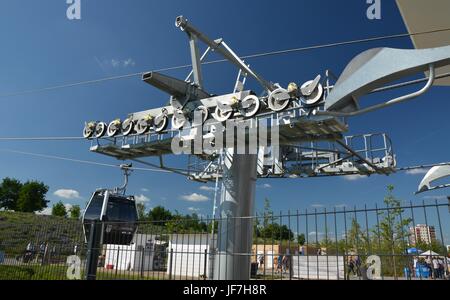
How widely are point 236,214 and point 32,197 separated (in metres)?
79.5

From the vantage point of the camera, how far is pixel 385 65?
18.7 ft

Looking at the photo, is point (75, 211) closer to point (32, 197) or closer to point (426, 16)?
point (32, 197)

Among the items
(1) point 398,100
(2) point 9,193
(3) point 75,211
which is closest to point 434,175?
(1) point 398,100

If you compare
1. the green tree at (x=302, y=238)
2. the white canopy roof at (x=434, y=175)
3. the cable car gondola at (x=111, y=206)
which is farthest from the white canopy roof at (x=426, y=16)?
the cable car gondola at (x=111, y=206)

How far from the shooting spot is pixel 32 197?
76.0 metres

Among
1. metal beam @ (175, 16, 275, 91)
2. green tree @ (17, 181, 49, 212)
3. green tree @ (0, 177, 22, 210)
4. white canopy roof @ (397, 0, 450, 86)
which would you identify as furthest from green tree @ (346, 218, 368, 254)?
green tree @ (0, 177, 22, 210)

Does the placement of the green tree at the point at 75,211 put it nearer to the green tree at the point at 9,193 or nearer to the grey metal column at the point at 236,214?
the green tree at the point at 9,193

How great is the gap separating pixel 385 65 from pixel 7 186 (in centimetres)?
9012

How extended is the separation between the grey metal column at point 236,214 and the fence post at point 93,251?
332 cm

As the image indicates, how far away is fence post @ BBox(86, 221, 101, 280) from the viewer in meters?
9.25

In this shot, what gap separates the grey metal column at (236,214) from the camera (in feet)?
29.4

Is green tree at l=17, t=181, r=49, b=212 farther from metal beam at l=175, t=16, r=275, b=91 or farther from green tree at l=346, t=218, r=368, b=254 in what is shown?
green tree at l=346, t=218, r=368, b=254
